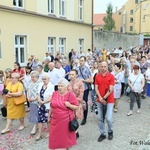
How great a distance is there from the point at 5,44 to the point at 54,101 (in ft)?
30.0

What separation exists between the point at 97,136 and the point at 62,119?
195 centimetres

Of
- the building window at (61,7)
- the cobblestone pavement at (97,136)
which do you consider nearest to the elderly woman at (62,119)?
the cobblestone pavement at (97,136)

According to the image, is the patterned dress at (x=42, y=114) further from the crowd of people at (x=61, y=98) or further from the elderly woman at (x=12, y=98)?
the elderly woman at (x=12, y=98)

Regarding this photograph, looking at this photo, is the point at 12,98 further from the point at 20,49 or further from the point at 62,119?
the point at 20,49

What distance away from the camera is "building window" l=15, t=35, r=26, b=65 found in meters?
13.8

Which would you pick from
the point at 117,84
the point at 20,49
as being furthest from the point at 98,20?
the point at 117,84

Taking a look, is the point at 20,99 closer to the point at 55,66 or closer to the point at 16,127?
the point at 16,127

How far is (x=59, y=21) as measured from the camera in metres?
17.6

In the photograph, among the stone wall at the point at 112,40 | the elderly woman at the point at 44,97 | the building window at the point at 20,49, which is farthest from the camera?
the stone wall at the point at 112,40

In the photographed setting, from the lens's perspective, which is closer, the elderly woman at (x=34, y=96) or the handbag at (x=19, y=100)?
the elderly woman at (x=34, y=96)

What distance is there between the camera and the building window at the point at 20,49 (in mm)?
13789

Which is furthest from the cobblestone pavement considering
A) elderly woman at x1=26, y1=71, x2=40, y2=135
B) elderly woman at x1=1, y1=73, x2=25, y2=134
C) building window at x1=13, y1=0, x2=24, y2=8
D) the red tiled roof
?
the red tiled roof

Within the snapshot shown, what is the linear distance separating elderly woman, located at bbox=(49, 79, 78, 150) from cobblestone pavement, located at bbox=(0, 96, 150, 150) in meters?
1.04

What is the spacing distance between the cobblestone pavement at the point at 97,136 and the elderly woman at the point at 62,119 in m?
1.04
